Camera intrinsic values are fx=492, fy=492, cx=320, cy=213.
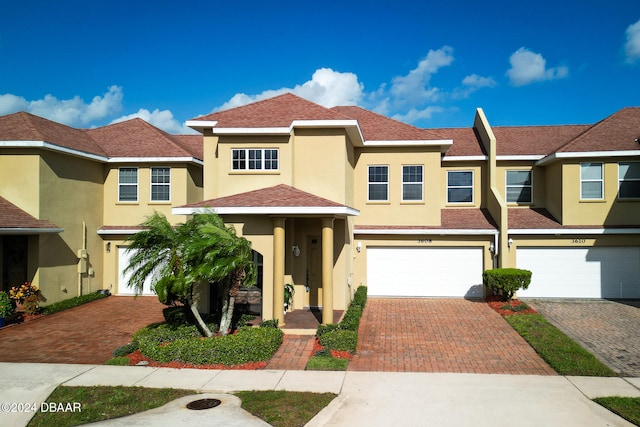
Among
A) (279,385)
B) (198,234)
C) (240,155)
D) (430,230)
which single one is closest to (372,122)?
(430,230)

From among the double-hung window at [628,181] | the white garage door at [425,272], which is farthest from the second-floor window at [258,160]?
the double-hung window at [628,181]

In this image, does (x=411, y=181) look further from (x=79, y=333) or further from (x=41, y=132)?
(x=41, y=132)

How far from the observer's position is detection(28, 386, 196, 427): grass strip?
8164 millimetres

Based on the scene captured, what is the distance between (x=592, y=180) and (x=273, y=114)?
12479 mm

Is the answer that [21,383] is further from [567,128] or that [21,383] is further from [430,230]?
[567,128]

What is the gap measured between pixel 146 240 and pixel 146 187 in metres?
9.59

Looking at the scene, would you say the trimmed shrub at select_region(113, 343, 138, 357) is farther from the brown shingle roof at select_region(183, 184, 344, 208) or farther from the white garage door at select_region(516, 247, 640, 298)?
the white garage door at select_region(516, 247, 640, 298)

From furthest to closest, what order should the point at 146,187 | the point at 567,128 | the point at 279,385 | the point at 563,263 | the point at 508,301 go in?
1. the point at 567,128
2. the point at 146,187
3. the point at 563,263
4. the point at 508,301
5. the point at 279,385

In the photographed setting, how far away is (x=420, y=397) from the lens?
8.95 m

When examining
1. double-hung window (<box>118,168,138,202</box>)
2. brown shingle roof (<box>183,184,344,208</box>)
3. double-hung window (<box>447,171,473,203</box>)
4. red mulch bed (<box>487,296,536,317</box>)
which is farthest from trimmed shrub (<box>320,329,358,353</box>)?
double-hung window (<box>118,168,138,202</box>)

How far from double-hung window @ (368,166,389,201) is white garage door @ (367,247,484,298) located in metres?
2.15

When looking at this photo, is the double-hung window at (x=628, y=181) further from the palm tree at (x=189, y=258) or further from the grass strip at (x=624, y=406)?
the palm tree at (x=189, y=258)

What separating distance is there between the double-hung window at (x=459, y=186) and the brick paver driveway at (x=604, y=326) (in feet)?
16.8

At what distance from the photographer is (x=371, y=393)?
9.20 meters
